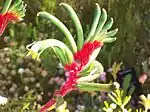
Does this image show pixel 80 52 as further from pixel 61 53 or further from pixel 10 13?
pixel 10 13

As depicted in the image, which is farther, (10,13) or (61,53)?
(10,13)

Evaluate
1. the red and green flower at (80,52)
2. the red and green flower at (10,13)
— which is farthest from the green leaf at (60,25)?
the red and green flower at (10,13)

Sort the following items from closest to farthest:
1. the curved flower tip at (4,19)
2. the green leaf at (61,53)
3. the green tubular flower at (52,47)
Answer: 1. the green tubular flower at (52,47)
2. the green leaf at (61,53)
3. the curved flower tip at (4,19)

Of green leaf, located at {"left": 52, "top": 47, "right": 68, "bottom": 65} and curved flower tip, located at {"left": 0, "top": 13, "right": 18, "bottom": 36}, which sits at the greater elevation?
curved flower tip, located at {"left": 0, "top": 13, "right": 18, "bottom": 36}

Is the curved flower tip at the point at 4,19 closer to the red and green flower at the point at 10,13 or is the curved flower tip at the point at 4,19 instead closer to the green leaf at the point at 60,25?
the red and green flower at the point at 10,13

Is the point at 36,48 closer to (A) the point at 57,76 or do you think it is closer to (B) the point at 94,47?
(B) the point at 94,47

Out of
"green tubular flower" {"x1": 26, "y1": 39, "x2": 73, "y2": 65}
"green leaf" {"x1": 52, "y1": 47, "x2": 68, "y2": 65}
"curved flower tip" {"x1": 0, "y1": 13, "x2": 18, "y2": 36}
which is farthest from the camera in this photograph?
"curved flower tip" {"x1": 0, "y1": 13, "x2": 18, "y2": 36}

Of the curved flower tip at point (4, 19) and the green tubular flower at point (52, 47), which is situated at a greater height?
the curved flower tip at point (4, 19)

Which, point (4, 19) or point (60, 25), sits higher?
point (4, 19)

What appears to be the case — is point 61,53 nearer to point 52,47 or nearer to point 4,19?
point 52,47

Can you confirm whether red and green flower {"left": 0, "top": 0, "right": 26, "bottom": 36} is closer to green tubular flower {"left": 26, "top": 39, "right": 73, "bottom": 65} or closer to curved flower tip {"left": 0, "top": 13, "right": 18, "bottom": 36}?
curved flower tip {"left": 0, "top": 13, "right": 18, "bottom": 36}

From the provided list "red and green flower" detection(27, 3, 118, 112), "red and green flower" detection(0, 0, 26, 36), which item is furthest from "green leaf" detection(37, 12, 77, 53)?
"red and green flower" detection(0, 0, 26, 36)

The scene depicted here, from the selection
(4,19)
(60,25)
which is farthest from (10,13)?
(60,25)

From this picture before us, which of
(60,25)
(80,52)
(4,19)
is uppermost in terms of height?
(4,19)
